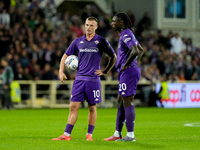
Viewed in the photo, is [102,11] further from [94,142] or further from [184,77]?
[94,142]

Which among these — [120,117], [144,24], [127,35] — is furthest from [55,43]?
[127,35]

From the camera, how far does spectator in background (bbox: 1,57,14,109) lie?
2240 centimetres

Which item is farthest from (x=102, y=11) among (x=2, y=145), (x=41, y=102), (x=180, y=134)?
(x=2, y=145)

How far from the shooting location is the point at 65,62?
1056 centimetres

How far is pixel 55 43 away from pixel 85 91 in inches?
623

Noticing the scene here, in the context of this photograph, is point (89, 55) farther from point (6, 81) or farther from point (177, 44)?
point (177, 44)

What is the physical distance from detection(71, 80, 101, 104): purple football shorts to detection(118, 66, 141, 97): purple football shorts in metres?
0.63

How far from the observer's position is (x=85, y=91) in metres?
10.4

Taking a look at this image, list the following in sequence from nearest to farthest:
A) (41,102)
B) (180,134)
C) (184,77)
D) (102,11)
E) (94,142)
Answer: (94,142), (180,134), (41,102), (184,77), (102,11)

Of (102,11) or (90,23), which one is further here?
(102,11)

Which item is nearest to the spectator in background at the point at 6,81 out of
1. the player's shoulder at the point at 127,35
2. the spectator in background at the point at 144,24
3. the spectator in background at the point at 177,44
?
the spectator in background at the point at 144,24

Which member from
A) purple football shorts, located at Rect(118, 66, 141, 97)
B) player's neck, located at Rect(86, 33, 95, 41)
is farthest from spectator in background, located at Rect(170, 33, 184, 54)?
purple football shorts, located at Rect(118, 66, 141, 97)

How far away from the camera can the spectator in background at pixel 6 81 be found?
882 inches

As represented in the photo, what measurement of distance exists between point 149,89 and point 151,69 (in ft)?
4.55
